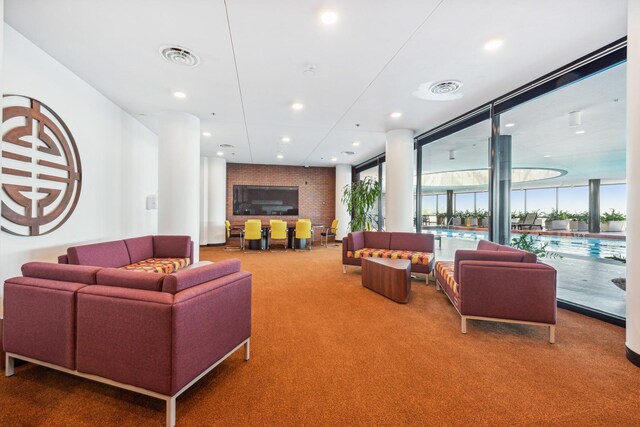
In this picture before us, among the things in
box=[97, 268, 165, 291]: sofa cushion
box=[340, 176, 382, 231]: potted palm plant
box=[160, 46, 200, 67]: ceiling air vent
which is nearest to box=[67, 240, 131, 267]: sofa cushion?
box=[97, 268, 165, 291]: sofa cushion

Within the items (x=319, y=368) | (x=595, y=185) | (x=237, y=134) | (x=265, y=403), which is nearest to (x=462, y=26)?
(x=595, y=185)

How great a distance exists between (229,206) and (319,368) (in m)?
8.86

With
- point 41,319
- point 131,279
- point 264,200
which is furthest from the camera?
point 264,200

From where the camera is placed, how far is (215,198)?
9492 millimetres

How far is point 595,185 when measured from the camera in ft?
12.2

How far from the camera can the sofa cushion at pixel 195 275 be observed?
1.63 meters

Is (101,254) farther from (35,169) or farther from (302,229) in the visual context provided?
(302,229)

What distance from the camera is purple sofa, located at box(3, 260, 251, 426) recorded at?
1.54 metres

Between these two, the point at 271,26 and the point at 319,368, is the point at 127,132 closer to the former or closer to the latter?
the point at 271,26

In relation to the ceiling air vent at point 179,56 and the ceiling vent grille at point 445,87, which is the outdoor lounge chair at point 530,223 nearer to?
the ceiling vent grille at point 445,87

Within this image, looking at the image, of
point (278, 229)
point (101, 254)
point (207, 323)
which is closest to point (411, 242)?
point (278, 229)

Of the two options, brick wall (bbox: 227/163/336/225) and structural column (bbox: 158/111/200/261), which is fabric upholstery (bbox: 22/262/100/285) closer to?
structural column (bbox: 158/111/200/261)

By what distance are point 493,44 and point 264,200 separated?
337 inches

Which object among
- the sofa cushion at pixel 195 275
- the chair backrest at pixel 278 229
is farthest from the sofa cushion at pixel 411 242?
the sofa cushion at pixel 195 275
